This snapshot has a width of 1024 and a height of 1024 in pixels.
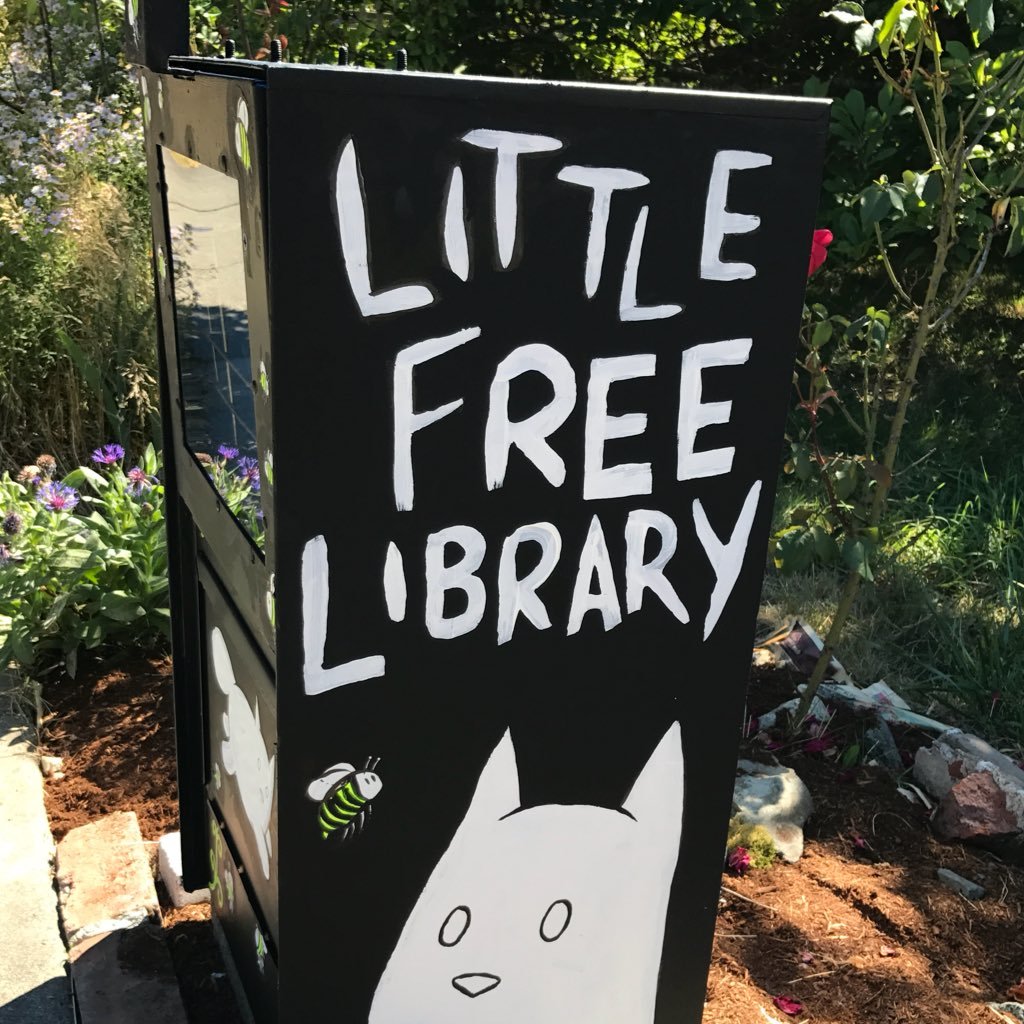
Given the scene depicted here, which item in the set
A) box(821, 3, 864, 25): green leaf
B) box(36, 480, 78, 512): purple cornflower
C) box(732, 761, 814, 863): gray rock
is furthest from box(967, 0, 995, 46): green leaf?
box(36, 480, 78, 512): purple cornflower

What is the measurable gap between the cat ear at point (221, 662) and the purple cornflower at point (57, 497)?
1.53 m

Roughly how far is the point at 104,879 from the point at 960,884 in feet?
6.14

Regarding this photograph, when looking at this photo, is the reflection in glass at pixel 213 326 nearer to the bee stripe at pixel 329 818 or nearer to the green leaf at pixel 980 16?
the bee stripe at pixel 329 818

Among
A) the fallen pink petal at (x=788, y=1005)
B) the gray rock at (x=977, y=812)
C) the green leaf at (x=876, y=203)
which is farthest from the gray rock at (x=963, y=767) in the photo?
the green leaf at (x=876, y=203)

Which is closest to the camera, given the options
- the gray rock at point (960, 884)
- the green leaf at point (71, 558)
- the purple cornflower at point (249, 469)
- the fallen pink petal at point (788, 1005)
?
the purple cornflower at point (249, 469)

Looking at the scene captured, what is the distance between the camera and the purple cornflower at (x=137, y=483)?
3402 mm

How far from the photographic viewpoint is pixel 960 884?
101 inches

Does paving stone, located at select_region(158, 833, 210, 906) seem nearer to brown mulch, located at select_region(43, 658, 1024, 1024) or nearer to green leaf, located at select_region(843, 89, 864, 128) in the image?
brown mulch, located at select_region(43, 658, 1024, 1024)

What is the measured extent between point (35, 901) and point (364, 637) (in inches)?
58.3

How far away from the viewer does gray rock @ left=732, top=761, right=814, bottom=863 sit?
2.60 meters

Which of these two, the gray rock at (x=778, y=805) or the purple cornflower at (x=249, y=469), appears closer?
the purple cornflower at (x=249, y=469)

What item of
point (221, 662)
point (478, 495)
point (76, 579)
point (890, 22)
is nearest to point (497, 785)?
point (478, 495)

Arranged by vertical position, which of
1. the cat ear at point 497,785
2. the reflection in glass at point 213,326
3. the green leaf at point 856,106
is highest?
the green leaf at point 856,106

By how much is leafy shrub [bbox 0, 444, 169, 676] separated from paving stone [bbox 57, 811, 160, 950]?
69 cm
